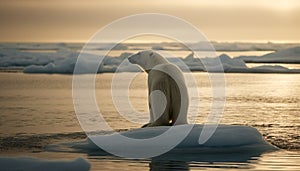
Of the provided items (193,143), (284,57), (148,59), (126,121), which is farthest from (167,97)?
(284,57)

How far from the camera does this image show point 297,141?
9.94 meters

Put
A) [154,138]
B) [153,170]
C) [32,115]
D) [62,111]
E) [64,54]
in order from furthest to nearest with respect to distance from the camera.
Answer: [64,54]
[62,111]
[32,115]
[154,138]
[153,170]

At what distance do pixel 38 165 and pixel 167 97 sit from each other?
3380 millimetres

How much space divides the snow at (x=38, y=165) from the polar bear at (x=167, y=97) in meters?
2.94

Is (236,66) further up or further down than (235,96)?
further up

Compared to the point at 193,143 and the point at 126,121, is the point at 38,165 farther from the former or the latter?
the point at 126,121

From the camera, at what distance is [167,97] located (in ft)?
33.7

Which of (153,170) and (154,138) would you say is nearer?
(153,170)

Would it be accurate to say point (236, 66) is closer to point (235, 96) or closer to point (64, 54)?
point (64, 54)

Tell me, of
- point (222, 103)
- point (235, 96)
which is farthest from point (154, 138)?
point (235, 96)

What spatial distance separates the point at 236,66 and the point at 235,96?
1413cm

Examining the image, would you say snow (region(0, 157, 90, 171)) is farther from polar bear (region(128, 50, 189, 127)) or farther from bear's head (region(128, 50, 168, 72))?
bear's head (region(128, 50, 168, 72))

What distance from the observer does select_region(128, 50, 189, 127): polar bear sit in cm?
1023

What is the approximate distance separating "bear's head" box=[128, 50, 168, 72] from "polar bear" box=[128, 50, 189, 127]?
1.06 ft
